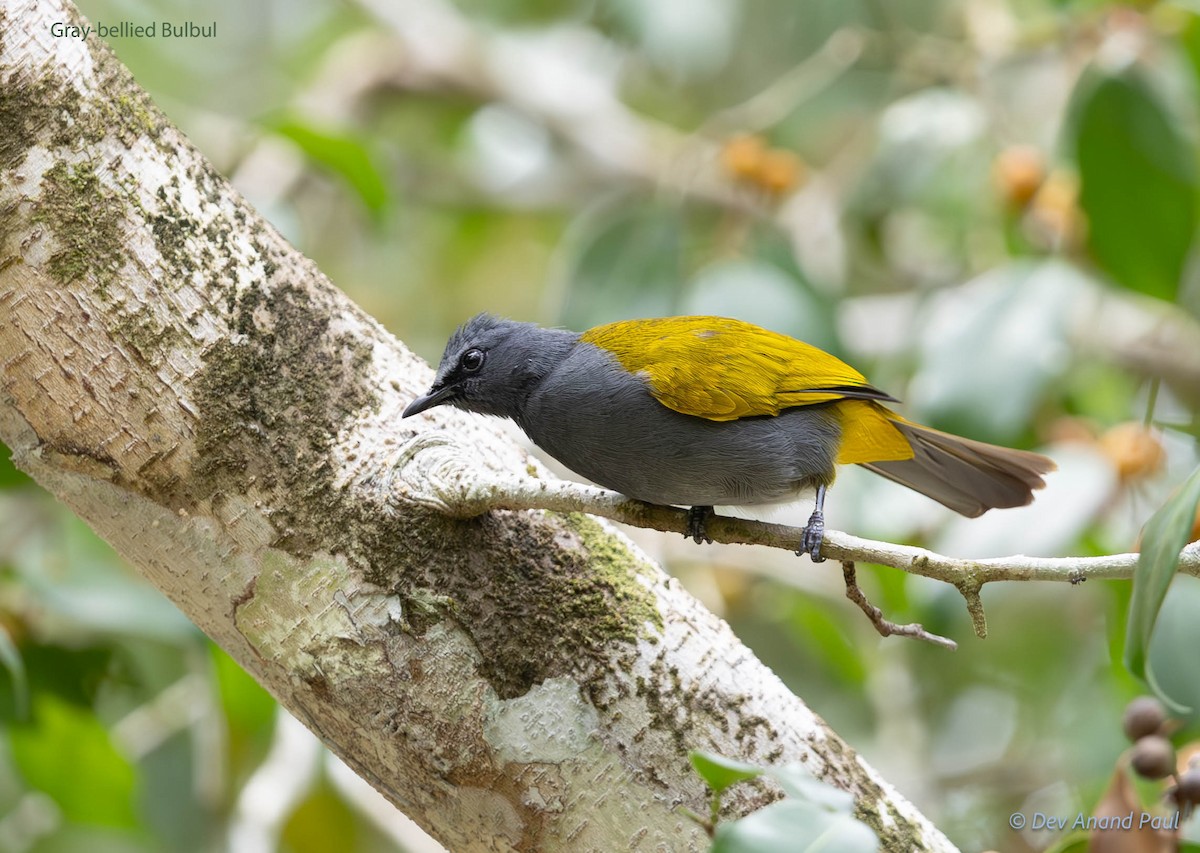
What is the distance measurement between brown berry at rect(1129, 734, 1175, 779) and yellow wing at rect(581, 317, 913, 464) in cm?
109

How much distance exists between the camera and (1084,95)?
13.6 feet

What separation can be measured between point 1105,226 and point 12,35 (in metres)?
3.42

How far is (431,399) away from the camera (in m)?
2.61

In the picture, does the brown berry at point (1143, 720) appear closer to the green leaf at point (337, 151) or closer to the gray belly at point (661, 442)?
the gray belly at point (661, 442)

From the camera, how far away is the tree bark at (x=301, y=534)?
7.25 ft

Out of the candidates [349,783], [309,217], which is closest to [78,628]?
[349,783]

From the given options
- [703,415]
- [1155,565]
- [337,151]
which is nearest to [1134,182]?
[703,415]

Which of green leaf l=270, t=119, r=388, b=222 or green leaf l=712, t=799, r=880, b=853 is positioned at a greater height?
green leaf l=270, t=119, r=388, b=222

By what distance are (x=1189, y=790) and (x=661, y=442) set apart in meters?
1.39

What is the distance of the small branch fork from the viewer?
204cm

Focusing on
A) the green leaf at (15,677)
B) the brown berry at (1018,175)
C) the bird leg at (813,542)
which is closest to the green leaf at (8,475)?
the green leaf at (15,677)

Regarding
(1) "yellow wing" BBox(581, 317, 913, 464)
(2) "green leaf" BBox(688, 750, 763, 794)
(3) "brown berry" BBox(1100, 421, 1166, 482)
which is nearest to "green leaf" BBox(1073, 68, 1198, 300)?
(3) "brown berry" BBox(1100, 421, 1166, 482)

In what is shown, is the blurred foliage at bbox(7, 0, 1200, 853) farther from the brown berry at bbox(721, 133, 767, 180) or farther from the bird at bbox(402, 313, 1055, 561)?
the bird at bbox(402, 313, 1055, 561)

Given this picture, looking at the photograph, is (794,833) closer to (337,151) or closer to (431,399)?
(431,399)
